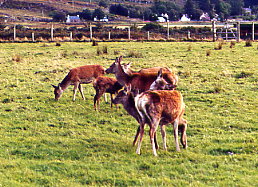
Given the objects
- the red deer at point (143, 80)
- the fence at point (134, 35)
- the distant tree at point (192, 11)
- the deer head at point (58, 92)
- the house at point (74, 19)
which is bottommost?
the deer head at point (58, 92)

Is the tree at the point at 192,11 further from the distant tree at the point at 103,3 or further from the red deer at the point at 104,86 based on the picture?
the red deer at the point at 104,86

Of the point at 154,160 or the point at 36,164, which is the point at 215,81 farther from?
the point at 36,164

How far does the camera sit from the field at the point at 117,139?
23.2 ft

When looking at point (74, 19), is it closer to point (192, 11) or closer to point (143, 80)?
point (192, 11)

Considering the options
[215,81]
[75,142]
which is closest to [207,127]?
[75,142]

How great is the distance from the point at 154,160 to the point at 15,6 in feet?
444

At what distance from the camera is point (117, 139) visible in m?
9.39

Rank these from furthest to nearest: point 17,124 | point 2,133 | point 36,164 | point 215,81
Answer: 1. point 215,81
2. point 17,124
3. point 2,133
4. point 36,164

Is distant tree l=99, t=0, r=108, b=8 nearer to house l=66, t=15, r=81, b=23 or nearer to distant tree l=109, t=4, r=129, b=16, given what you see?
distant tree l=109, t=4, r=129, b=16

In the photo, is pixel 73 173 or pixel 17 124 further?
pixel 17 124

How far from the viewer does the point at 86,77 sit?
14273 millimetres

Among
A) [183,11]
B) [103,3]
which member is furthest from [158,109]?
[103,3]

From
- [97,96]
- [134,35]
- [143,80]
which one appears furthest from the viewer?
[134,35]

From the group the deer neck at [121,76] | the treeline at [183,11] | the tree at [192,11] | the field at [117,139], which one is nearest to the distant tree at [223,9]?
the treeline at [183,11]
